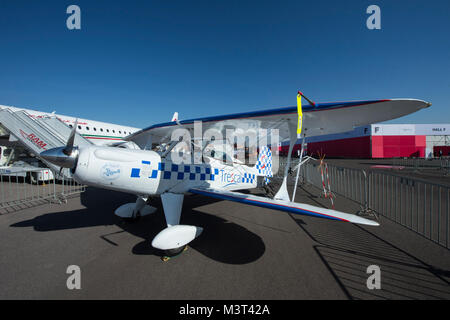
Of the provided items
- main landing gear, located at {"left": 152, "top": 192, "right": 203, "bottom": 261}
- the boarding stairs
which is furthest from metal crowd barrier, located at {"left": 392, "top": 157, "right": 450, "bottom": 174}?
the boarding stairs

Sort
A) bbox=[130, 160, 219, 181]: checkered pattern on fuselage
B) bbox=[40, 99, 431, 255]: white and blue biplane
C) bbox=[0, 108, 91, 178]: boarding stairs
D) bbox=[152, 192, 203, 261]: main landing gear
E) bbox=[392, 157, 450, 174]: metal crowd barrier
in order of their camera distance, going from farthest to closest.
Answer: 1. bbox=[392, 157, 450, 174]: metal crowd barrier
2. bbox=[0, 108, 91, 178]: boarding stairs
3. bbox=[130, 160, 219, 181]: checkered pattern on fuselage
4. bbox=[152, 192, 203, 261]: main landing gear
5. bbox=[40, 99, 431, 255]: white and blue biplane

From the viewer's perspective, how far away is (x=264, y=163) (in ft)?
21.1

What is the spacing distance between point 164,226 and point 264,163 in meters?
3.89

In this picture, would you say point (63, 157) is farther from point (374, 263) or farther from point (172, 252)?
point (374, 263)

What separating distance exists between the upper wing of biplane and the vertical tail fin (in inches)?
79.4

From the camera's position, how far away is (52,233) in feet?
12.1

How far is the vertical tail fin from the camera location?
617 centimetres

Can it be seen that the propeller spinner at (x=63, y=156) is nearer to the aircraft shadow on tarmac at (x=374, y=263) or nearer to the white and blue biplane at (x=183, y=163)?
the white and blue biplane at (x=183, y=163)

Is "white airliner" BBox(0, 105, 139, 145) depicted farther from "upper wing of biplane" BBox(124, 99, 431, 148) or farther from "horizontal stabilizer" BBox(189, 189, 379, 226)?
"horizontal stabilizer" BBox(189, 189, 379, 226)

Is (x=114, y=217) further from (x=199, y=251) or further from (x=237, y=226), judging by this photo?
(x=237, y=226)

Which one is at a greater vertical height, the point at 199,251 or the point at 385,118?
the point at 385,118
